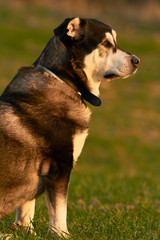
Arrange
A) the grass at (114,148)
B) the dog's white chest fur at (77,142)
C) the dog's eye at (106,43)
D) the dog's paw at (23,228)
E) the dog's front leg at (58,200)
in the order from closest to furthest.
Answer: the dog's front leg at (58,200)
the dog's white chest fur at (77,142)
the dog's paw at (23,228)
the dog's eye at (106,43)
the grass at (114,148)

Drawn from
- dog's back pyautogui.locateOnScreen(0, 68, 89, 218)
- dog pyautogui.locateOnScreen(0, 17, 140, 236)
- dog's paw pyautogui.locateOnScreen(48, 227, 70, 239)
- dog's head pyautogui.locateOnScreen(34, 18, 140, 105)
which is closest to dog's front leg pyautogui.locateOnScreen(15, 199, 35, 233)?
dog pyautogui.locateOnScreen(0, 17, 140, 236)

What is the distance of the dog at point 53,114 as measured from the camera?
164 inches

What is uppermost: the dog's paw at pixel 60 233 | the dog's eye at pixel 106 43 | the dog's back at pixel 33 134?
the dog's eye at pixel 106 43

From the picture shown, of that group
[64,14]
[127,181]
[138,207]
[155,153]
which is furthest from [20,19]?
[138,207]

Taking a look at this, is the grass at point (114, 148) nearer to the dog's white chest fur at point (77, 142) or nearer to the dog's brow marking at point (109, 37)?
the dog's white chest fur at point (77, 142)

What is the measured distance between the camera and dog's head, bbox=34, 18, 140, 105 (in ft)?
14.9

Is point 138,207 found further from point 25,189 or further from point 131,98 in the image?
point 131,98

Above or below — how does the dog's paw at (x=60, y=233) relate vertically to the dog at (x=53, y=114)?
below

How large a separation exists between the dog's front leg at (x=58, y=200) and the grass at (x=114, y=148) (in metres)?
0.21

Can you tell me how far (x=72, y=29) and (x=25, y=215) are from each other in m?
2.05

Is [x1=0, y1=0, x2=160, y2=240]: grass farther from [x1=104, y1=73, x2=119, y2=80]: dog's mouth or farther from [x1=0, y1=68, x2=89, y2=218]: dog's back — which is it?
[x1=104, y1=73, x2=119, y2=80]: dog's mouth

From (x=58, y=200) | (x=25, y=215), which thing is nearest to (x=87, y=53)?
(x=58, y=200)

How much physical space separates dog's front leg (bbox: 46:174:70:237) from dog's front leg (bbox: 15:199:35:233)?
1.36 ft

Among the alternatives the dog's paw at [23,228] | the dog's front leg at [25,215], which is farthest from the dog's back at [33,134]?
the dog's paw at [23,228]
